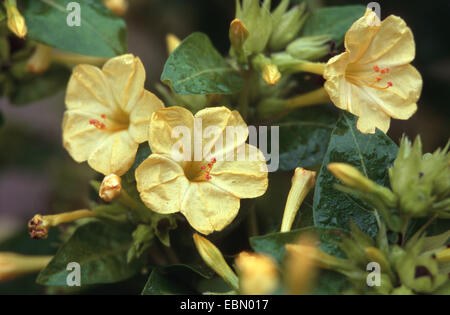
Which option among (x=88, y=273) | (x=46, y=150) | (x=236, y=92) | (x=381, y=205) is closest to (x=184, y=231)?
(x=88, y=273)

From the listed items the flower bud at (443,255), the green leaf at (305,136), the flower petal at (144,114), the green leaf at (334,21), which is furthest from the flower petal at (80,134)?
the flower bud at (443,255)

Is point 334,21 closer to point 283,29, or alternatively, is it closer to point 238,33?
point 283,29

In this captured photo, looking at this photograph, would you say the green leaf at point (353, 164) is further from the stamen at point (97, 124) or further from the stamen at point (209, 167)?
the stamen at point (97, 124)

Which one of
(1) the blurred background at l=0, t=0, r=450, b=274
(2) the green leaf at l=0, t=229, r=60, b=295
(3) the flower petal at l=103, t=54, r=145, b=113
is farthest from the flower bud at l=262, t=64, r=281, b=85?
(2) the green leaf at l=0, t=229, r=60, b=295

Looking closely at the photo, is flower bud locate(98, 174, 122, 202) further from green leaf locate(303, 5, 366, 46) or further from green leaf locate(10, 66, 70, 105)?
green leaf locate(303, 5, 366, 46)

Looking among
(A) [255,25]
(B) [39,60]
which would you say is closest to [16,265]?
(B) [39,60]
